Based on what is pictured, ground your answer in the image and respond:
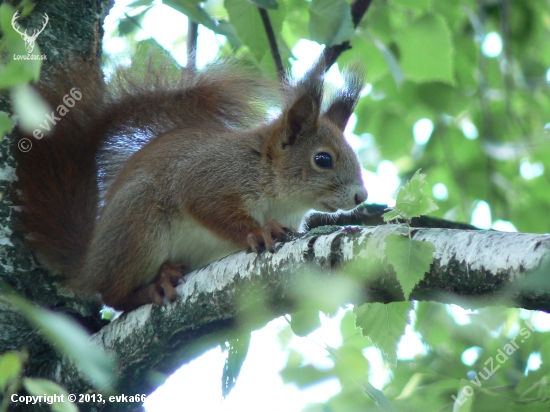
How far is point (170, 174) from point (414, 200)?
1557 millimetres

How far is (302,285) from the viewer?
1.53m

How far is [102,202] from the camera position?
104 inches

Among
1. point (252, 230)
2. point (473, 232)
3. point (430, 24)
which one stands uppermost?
point (430, 24)

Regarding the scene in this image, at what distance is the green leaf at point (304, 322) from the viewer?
6.22 ft

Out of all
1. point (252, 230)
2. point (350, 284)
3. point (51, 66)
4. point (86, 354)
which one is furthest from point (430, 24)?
point (86, 354)

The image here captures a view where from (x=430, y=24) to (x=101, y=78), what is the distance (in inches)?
63.8

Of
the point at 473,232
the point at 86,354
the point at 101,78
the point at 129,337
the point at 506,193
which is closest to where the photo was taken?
the point at 86,354

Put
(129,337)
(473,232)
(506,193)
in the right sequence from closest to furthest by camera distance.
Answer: (473,232)
(129,337)
(506,193)

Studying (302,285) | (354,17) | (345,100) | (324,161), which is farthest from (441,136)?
(302,285)

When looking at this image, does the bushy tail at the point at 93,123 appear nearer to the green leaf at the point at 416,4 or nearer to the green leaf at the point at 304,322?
the green leaf at the point at 416,4

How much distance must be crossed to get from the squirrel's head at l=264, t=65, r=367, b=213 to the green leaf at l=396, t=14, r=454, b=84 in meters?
0.28

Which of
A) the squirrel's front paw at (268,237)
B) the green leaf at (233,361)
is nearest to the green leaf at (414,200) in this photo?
the squirrel's front paw at (268,237)

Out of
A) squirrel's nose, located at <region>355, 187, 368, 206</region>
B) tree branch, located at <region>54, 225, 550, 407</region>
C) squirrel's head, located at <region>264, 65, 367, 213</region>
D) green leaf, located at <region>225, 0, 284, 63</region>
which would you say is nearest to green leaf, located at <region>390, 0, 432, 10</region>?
squirrel's head, located at <region>264, 65, 367, 213</region>

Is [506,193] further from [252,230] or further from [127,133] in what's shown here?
[127,133]
